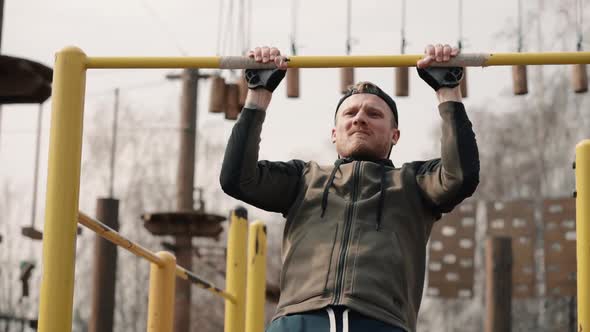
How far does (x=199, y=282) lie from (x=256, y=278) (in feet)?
1.51

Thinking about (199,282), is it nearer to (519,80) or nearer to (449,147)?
(449,147)

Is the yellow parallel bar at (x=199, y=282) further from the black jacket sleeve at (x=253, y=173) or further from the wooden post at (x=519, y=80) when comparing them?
the wooden post at (x=519, y=80)

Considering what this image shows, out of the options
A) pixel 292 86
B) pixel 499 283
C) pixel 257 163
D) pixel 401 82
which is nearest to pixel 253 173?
pixel 257 163

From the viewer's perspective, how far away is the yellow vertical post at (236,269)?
4.28 metres

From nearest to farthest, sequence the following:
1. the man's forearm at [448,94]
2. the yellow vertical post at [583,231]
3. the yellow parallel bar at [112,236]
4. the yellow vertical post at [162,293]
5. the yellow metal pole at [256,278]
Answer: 1. the man's forearm at [448,94]
2. the yellow parallel bar at [112,236]
3. the yellow vertical post at [583,231]
4. the yellow vertical post at [162,293]
5. the yellow metal pole at [256,278]

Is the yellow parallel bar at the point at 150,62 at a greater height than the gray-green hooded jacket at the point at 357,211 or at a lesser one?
greater

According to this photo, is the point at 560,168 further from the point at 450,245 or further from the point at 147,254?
the point at 147,254

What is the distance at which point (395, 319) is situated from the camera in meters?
2.18

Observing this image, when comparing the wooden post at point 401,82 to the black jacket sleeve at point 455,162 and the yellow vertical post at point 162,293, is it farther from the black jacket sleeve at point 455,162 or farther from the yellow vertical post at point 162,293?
the black jacket sleeve at point 455,162

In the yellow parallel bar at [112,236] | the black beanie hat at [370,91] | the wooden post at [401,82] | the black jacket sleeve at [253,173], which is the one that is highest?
the wooden post at [401,82]

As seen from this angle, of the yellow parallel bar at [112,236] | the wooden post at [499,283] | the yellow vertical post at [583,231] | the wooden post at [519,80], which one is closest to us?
the yellow parallel bar at [112,236]

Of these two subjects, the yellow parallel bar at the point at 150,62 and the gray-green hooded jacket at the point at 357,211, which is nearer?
the gray-green hooded jacket at the point at 357,211

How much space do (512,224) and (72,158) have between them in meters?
13.7

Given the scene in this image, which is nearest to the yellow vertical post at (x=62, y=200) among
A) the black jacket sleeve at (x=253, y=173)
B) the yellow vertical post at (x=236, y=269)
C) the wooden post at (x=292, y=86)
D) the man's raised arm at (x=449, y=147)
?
the black jacket sleeve at (x=253, y=173)
